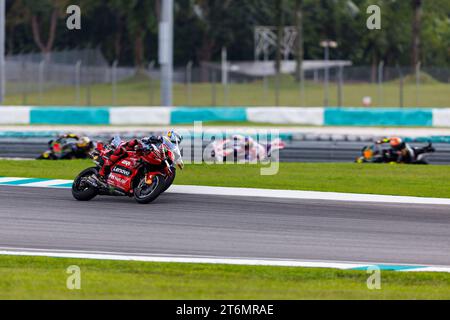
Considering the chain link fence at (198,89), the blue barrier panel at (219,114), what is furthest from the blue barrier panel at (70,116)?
the chain link fence at (198,89)

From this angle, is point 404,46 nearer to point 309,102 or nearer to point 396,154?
point 309,102

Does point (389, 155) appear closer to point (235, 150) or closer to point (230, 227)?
point (235, 150)

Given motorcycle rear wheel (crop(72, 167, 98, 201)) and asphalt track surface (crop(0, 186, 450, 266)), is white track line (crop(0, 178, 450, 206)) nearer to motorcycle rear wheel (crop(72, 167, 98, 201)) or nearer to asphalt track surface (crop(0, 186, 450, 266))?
asphalt track surface (crop(0, 186, 450, 266))

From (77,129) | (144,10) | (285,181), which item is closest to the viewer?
(285,181)

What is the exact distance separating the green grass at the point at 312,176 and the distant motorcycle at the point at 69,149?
1467 millimetres

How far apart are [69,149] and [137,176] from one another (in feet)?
24.0

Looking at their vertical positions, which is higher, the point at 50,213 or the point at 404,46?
the point at 404,46

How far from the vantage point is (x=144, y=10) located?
67.0m

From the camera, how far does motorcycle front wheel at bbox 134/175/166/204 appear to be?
556 inches

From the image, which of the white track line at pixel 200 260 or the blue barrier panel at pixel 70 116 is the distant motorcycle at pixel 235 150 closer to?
the white track line at pixel 200 260

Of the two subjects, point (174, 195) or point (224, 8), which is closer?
point (174, 195)

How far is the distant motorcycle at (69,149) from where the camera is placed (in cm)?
2142
